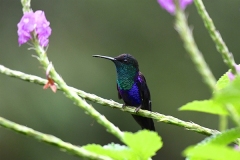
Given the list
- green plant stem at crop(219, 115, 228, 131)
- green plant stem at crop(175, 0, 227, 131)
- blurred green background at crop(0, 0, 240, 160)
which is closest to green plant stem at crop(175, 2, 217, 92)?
green plant stem at crop(175, 0, 227, 131)

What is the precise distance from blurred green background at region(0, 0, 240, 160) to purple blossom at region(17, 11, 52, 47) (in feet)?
20.5

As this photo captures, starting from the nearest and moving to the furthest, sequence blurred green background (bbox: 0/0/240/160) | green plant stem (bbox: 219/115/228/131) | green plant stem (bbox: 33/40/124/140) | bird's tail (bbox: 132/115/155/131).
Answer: green plant stem (bbox: 219/115/228/131) < green plant stem (bbox: 33/40/124/140) < bird's tail (bbox: 132/115/155/131) < blurred green background (bbox: 0/0/240/160)

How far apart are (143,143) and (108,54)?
6858 mm

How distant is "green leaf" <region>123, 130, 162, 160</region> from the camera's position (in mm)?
564


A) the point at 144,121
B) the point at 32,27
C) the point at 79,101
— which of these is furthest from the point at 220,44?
the point at 144,121

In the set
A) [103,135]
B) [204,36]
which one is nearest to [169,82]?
[204,36]

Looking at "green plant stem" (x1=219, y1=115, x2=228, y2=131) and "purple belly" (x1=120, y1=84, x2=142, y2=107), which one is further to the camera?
"purple belly" (x1=120, y1=84, x2=142, y2=107)

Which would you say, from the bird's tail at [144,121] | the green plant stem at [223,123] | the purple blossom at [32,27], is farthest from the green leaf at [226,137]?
the bird's tail at [144,121]

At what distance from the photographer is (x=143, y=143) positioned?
57cm

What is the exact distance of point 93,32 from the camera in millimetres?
7578

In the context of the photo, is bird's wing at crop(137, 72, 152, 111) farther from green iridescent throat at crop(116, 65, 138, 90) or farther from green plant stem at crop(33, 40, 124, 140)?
green plant stem at crop(33, 40, 124, 140)

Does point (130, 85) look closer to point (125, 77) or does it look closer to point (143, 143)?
point (125, 77)

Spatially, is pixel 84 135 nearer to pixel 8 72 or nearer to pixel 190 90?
pixel 190 90

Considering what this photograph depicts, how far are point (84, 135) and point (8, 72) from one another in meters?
6.61
